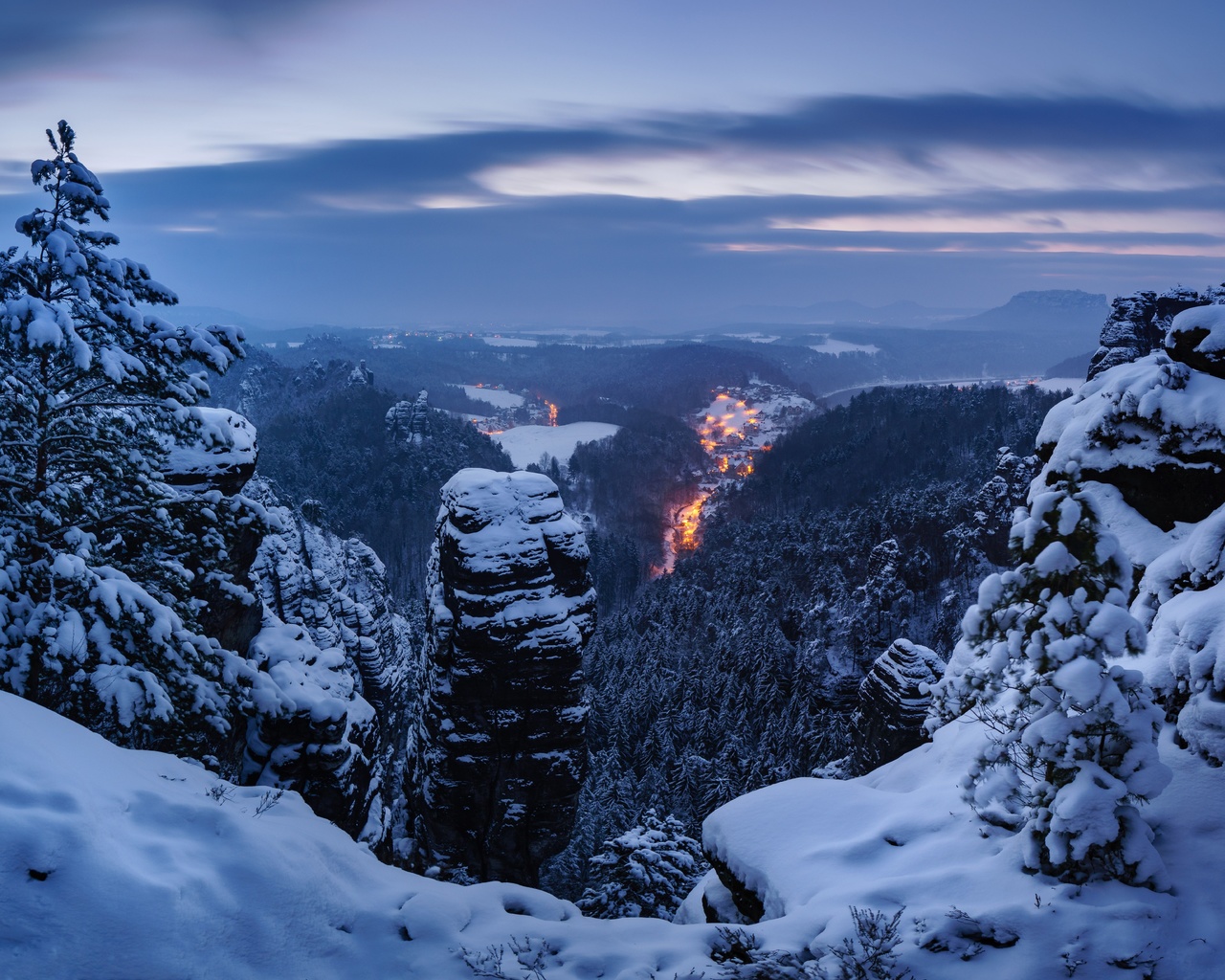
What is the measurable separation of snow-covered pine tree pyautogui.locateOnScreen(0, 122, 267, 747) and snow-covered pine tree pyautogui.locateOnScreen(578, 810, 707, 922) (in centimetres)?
993

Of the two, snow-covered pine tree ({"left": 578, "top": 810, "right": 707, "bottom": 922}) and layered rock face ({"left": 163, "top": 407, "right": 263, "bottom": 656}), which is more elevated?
layered rock face ({"left": 163, "top": 407, "right": 263, "bottom": 656})

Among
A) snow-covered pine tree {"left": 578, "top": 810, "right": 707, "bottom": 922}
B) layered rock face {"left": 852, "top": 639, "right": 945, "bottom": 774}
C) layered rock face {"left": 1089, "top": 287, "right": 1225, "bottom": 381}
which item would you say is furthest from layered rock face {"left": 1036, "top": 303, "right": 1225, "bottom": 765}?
layered rock face {"left": 1089, "top": 287, "right": 1225, "bottom": 381}

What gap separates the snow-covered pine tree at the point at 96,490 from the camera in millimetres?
9062

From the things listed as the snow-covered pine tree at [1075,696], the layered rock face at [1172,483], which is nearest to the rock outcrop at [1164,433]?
the layered rock face at [1172,483]

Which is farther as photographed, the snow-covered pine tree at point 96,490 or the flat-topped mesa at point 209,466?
the flat-topped mesa at point 209,466

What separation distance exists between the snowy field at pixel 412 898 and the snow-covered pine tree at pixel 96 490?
2.03 m

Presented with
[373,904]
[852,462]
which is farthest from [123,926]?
[852,462]

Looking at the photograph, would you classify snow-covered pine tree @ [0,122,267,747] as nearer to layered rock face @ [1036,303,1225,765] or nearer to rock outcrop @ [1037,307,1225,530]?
layered rock face @ [1036,303,1225,765]

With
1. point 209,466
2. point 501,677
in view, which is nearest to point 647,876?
point 501,677

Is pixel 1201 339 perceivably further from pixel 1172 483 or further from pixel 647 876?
pixel 647 876

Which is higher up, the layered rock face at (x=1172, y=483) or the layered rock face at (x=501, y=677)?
the layered rock face at (x=1172, y=483)

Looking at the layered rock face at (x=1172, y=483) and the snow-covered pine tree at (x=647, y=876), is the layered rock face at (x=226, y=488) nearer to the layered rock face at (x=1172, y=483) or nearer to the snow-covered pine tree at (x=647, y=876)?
the snow-covered pine tree at (x=647, y=876)

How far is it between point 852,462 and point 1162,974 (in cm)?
13637

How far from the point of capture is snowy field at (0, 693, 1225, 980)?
5141 millimetres
